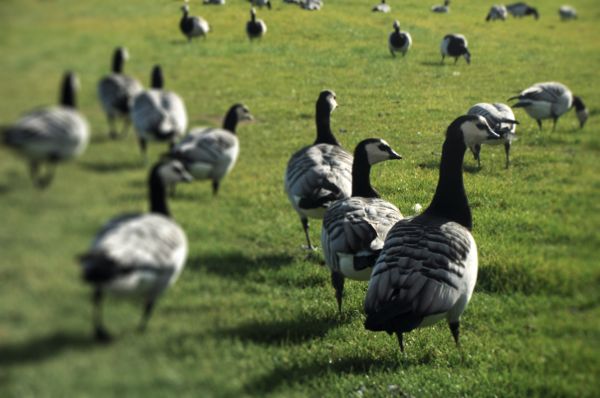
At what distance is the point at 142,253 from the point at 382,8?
3744mm

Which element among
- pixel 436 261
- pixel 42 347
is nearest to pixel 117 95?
pixel 42 347

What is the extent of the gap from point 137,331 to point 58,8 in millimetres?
1135

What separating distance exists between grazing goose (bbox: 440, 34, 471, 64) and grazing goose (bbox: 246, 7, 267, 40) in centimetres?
151

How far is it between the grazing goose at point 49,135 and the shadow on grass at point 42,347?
41cm

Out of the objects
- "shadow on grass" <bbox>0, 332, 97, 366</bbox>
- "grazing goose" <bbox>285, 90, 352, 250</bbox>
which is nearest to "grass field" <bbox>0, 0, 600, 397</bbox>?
"shadow on grass" <bbox>0, 332, 97, 366</bbox>

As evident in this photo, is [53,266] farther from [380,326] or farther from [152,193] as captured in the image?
[380,326]

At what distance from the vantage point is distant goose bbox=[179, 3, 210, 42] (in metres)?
3.40

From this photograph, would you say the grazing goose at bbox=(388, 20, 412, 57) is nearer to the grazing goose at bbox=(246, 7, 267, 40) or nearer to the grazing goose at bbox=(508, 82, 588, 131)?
the grazing goose at bbox=(508, 82, 588, 131)

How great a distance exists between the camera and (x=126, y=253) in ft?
6.18

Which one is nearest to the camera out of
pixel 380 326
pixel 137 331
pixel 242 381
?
pixel 137 331

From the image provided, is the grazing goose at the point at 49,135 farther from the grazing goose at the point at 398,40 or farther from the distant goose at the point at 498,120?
the distant goose at the point at 498,120

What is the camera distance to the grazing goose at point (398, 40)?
5012mm

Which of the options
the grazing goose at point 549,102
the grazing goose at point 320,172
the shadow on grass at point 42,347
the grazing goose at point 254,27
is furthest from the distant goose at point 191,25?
the grazing goose at point 549,102

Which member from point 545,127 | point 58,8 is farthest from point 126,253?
point 545,127
